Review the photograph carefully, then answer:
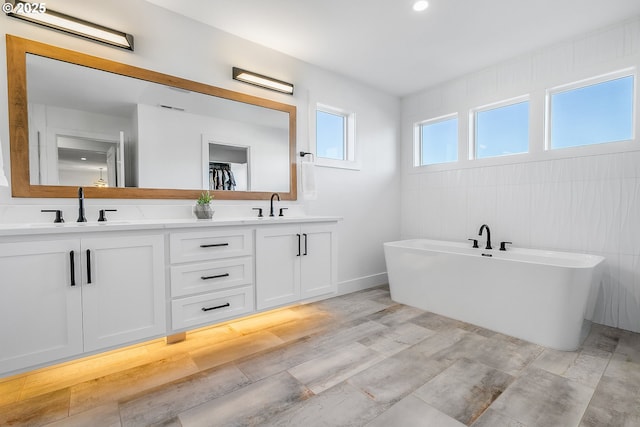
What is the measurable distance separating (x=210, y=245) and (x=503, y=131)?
3277 mm

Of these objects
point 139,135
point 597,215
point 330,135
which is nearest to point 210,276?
point 139,135

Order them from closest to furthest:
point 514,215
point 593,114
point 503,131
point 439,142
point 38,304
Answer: point 38,304, point 593,114, point 514,215, point 503,131, point 439,142

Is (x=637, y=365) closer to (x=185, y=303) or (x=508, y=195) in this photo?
(x=508, y=195)

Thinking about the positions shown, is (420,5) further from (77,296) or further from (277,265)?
(77,296)

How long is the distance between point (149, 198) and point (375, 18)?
2286mm

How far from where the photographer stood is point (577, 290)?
214 centimetres

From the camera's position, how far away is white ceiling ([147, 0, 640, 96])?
232cm

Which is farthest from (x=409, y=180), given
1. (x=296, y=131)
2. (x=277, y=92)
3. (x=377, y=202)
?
(x=277, y=92)

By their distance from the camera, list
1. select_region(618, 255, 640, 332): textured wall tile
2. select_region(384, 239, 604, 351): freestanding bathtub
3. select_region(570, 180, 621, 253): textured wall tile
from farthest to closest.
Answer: select_region(570, 180, 621, 253): textured wall tile, select_region(618, 255, 640, 332): textured wall tile, select_region(384, 239, 604, 351): freestanding bathtub

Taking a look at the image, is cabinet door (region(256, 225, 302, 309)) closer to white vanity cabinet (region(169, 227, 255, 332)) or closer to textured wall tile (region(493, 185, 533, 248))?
white vanity cabinet (region(169, 227, 255, 332))

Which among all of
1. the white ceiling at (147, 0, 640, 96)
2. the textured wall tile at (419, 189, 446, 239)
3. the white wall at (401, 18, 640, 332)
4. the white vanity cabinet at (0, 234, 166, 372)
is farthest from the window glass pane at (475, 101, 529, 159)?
the white vanity cabinet at (0, 234, 166, 372)

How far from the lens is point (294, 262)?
8.30ft

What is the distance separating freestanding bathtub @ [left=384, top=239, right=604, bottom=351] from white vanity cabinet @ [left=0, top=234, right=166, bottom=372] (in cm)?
230

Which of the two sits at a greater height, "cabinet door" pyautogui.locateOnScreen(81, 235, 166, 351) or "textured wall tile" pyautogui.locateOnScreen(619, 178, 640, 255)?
"textured wall tile" pyautogui.locateOnScreen(619, 178, 640, 255)
